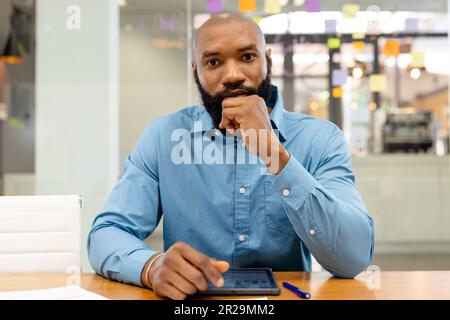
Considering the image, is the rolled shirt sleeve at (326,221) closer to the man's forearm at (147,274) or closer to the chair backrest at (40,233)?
the man's forearm at (147,274)

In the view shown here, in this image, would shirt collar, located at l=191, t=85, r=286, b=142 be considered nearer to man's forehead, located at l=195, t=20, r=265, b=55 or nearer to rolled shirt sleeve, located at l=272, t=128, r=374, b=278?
man's forehead, located at l=195, t=20, r=265, b=55

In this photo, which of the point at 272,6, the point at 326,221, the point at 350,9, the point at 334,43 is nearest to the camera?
the point at 326,221

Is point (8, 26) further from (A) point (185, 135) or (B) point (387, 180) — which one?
(A) point (185, 135)

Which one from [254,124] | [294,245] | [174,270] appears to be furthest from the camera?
[294,245]

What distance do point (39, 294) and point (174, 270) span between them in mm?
237

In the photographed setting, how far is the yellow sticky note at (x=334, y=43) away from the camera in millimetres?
3831

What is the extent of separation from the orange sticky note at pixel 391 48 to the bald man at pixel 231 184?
2.98 meters

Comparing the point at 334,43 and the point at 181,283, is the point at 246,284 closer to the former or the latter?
the point at 181,283

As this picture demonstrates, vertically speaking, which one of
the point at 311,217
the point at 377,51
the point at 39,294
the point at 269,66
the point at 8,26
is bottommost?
the point at 39,294

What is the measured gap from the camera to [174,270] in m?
0.85

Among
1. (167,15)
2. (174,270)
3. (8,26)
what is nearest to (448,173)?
(167,15)

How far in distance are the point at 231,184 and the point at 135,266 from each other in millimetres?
390

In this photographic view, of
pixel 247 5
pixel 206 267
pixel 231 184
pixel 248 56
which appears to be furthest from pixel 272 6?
pixel 206 267

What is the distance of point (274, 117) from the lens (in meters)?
1.34
